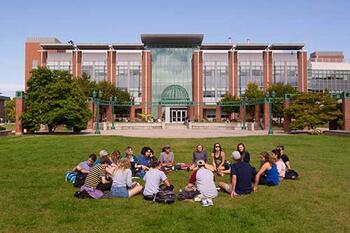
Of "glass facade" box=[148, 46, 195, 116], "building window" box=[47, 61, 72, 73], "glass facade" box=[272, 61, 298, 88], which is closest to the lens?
"building window" box=[47, 61, 72, 73]

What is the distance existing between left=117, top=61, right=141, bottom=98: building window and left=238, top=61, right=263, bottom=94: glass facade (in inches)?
986

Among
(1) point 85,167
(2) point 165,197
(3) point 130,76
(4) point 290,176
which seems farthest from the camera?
(3) point 130,76

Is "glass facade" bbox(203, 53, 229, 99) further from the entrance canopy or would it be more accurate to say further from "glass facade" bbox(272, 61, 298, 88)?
"glass facade" bbox(272, 61, 298, 88)

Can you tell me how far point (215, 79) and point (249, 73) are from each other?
8512 mm

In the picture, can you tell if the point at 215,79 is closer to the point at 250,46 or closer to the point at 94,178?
the point at 250,46

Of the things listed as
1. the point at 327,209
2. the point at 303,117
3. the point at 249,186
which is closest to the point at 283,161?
the point at 249,186

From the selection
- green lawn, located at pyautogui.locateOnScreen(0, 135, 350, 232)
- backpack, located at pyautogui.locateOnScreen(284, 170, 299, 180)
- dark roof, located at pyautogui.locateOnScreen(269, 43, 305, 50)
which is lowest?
green lawn, located at pyautogui.locateOnScreen(0, 135, 350, 232)

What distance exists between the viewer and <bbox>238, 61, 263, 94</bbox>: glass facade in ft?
301

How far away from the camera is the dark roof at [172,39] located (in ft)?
306

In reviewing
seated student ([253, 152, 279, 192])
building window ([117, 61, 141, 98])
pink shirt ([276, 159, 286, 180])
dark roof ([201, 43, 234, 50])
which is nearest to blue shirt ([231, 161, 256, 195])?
seated student ([253, 152, 279, 192])

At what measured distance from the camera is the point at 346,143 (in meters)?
24.2

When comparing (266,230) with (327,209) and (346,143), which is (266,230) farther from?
(346,143)

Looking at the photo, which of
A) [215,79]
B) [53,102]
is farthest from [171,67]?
[53,102]

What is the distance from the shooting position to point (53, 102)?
117 ft
